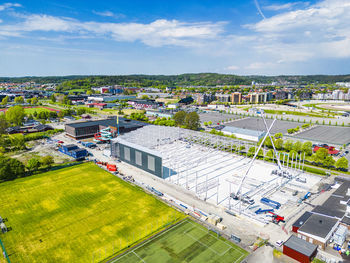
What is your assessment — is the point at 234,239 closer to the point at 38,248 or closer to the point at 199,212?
the point at 199,212

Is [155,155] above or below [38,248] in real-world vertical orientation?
above

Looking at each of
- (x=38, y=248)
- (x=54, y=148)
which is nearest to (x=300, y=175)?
(x=38, y=248)

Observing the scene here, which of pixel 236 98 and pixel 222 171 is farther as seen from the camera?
pixel 236 98

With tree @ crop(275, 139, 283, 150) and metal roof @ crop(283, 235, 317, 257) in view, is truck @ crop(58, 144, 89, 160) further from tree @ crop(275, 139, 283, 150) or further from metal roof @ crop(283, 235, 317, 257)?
tree @ crop(275, 139, 283, 150)

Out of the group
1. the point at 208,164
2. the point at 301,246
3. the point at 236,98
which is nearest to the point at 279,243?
the point at 301,246

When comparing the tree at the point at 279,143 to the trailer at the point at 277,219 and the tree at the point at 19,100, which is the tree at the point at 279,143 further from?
the tree at the point at 19,100

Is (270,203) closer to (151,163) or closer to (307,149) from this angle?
(151,163)
